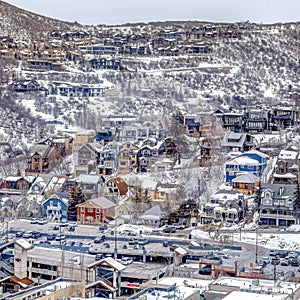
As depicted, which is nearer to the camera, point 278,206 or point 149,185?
point 278,206

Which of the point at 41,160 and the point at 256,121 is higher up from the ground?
the point at 256,121

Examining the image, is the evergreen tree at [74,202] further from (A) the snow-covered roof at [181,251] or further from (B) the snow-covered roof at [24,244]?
(A) the snow-covered roof at [181,251]

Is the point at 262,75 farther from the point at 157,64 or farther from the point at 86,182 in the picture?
the point at 86,182

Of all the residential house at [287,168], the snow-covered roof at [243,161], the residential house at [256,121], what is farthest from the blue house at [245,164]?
the residential house at [256,121]

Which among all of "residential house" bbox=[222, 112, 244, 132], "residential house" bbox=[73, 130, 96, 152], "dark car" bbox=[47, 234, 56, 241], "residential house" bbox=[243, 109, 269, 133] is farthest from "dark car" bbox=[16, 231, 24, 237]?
"residential house" bbox=[243, 109, 269, 133]

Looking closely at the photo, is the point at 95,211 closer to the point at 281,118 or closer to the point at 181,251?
the point at 181,251

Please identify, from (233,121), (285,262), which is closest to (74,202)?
(285,262)

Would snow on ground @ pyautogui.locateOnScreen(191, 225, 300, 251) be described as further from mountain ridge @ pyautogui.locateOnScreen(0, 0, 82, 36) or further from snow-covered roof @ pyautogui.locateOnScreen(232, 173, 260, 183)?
mountain ridge @ pyautogui.locateOnScreen(0, 0, 82, 36)
